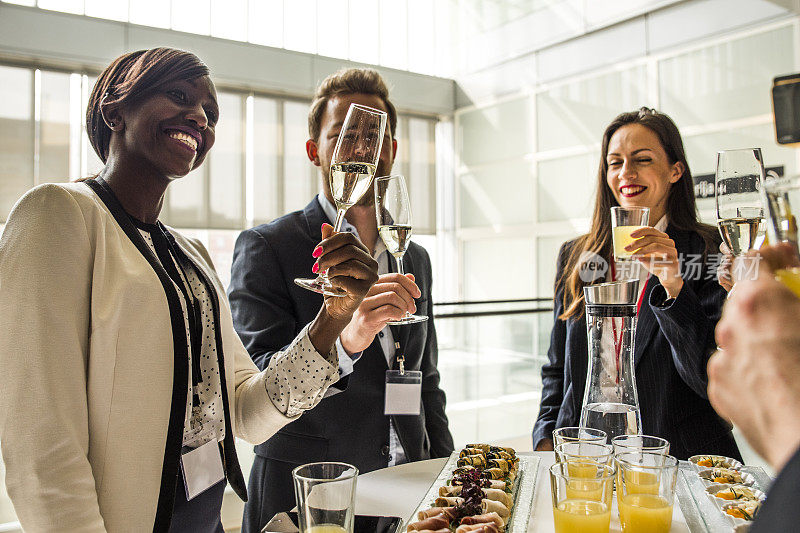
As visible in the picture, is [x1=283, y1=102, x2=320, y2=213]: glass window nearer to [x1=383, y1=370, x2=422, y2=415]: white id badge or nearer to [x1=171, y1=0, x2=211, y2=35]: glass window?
[x1=171, y1=0, x2=211, y2=35]: glass window

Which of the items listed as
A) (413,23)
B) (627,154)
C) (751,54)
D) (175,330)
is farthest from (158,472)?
(413,23)

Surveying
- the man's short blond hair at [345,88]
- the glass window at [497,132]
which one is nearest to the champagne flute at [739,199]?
the man's short blond hair at [345,88]

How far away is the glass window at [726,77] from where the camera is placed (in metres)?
6.94

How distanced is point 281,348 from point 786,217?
161 centimetres

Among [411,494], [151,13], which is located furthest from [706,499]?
[151,13]

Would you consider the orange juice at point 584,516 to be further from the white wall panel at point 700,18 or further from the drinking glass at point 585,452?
the white wall panel at point 700,18


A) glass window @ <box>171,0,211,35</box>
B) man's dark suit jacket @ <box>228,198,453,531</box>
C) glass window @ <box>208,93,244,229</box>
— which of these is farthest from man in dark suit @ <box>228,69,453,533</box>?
glass window @ <box>171,0,211,35</box>

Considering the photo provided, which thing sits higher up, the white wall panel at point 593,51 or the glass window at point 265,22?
the glass window at point 265,22

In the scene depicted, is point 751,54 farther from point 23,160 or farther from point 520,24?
point 23,160

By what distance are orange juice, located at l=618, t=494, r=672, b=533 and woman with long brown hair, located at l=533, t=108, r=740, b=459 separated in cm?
92

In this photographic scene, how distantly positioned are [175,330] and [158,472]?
11.1 inches

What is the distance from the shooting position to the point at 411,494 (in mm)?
1414

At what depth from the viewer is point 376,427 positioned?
200cm

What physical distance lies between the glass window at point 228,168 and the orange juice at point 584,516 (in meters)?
9.18
